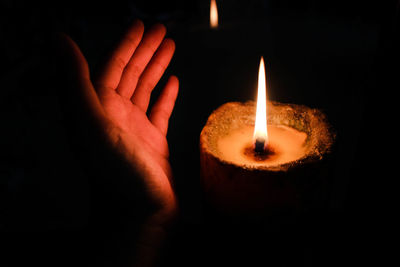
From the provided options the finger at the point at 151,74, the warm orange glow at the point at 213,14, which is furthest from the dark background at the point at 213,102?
the finger at the point at 151,74

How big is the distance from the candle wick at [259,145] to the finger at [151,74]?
49 cm

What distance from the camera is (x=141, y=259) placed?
3.11ft

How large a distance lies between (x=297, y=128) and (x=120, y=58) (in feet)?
2.09

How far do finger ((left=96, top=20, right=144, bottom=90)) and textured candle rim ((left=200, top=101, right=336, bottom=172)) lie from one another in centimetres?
36

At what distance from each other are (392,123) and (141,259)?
29.7 inches

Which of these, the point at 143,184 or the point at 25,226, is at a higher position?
the point at 143,184

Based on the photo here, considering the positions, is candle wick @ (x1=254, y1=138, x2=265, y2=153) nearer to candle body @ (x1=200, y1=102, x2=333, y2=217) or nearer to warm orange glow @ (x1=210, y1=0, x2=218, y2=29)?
candle body @ (x1=200, y1=102, x2=333, y2=217)

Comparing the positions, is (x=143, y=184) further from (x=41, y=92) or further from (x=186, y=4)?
(x=186, y=4)

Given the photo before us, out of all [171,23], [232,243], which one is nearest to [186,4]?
[171,23]

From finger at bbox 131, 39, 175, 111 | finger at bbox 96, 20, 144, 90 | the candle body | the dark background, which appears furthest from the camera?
finger at bbox 131, 39, 175, 111

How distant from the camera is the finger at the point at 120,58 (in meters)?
1.13

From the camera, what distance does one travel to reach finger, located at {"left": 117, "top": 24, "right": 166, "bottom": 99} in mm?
1217

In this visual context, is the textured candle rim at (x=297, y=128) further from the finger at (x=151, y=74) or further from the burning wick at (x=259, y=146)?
the finger at (x=151, y=74)

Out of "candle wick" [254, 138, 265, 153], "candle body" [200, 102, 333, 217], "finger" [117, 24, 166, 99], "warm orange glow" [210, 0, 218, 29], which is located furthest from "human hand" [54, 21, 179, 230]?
"warm orange glow" [210, 0, 218, 29]
